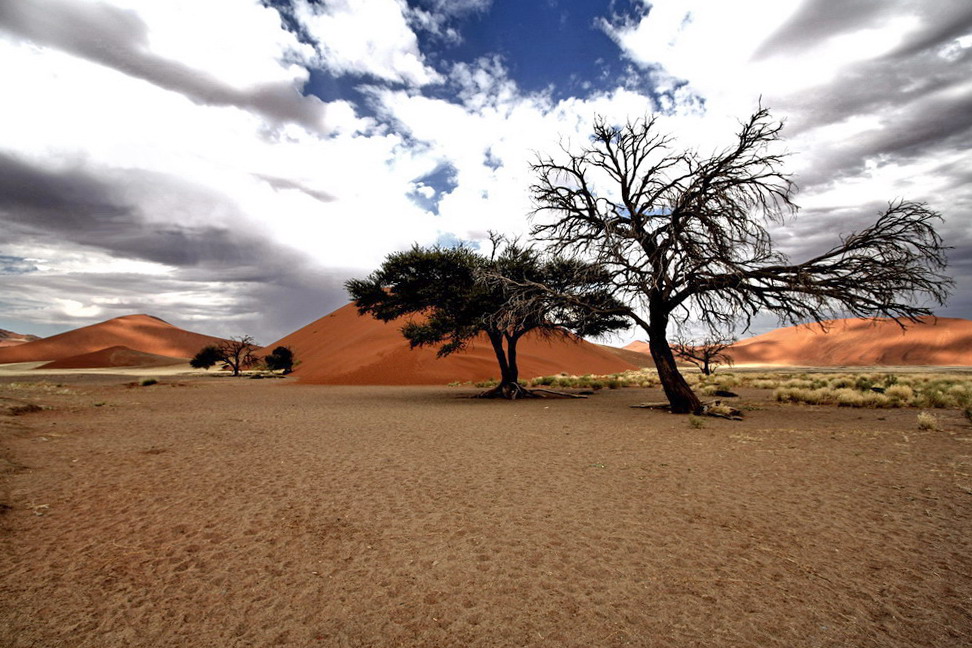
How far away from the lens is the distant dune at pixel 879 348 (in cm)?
7594

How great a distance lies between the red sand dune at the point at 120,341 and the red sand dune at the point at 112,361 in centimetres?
3791

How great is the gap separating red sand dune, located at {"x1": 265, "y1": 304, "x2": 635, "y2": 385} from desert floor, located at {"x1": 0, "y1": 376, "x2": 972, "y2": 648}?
14718mm

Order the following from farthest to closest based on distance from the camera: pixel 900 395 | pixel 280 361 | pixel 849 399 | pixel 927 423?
pixel 280 361 → pixel 900 395 → pixel 849 399 → pixel 927 423

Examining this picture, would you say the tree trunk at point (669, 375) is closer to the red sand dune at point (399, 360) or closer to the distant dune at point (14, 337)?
the red sand dune at point (399, 360)

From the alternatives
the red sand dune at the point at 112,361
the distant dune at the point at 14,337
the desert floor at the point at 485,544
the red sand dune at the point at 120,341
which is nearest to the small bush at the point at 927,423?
the desert floor at the point at 485,544

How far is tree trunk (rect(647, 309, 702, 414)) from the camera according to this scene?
14648 mm

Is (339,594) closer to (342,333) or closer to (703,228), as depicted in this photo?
(703,228)

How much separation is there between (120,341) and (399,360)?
114 m

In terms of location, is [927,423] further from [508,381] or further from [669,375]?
[508,381]

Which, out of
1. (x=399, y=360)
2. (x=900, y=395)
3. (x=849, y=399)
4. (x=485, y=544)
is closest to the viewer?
(x=485, y=544)

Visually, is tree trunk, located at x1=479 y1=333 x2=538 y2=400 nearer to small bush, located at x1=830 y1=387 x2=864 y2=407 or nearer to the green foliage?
the green foliage

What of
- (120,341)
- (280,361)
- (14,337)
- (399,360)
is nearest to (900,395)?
(399,360)

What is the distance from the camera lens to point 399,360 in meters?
41.5

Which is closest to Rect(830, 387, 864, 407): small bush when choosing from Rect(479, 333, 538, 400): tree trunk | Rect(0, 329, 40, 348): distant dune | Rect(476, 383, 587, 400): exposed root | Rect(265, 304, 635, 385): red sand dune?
Rect(265, 304, 635, 385): red sand dune
